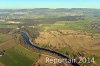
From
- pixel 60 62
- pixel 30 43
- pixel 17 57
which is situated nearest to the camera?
pixel 60 62

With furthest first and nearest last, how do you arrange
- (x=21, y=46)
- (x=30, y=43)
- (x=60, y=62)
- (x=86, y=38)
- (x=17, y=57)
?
(x=86, y=38)
(x=30, y=43)
(x=21, y=46)
(x=17, y=57)
(x=60, y=62)

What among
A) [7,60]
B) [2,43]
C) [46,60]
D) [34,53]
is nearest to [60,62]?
[46,60]

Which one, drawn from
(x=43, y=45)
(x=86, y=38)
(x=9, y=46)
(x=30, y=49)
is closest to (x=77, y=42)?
(x=86, y=38)

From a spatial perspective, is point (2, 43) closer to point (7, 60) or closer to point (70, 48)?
point (7, 60)

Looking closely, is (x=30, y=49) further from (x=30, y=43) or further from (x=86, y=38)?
(x=86, y=38)

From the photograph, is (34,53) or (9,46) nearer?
(34,53)

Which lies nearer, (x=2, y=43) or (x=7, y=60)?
(x=7, y=60)
